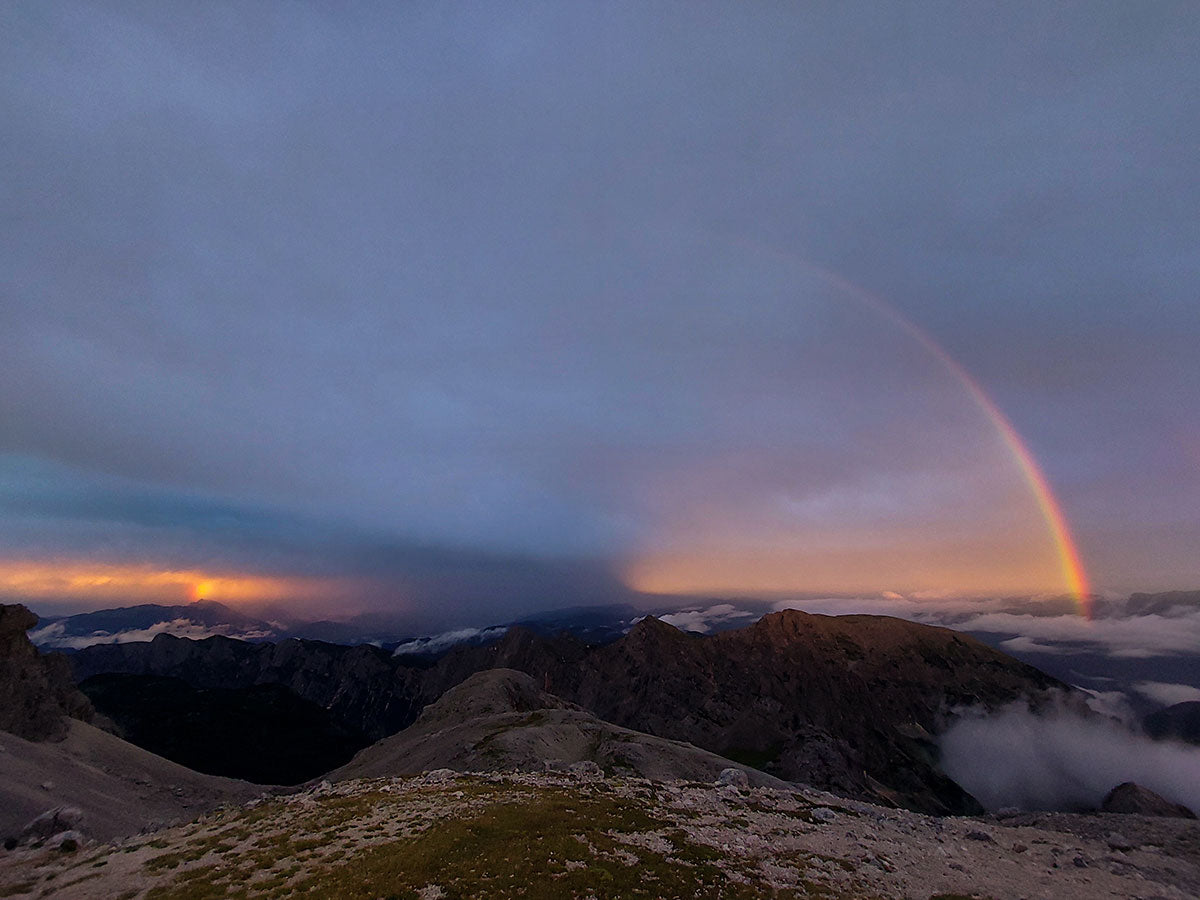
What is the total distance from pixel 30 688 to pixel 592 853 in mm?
210780

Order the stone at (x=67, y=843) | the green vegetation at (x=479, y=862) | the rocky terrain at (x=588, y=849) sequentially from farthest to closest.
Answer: the stone at (x=67, y=843)
the rocky terrain at (x=588, y=849)
the green vegetation at (x=479, y=862)

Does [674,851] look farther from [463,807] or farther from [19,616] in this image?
[19,616]

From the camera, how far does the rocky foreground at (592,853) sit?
3045 centimetres

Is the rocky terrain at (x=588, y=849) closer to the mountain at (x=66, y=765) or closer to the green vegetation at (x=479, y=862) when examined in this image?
the green vegetation at (x=479, y=862)

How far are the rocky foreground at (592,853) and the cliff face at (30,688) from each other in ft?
511

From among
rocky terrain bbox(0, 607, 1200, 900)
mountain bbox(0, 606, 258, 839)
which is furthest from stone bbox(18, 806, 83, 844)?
mountain bbox(0, 606, 258, 839)

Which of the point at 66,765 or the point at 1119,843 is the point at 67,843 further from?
the point at 66,765

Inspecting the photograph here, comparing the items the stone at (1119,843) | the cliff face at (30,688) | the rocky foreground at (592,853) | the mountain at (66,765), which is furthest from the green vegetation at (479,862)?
the cliff face at (30,688)

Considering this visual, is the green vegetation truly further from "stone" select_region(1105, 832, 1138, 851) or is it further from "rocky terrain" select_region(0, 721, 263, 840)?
"rocky terrain" select_region(0, 721, 263, 840)

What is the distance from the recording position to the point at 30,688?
156875 millimetres

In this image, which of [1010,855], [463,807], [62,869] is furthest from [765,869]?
[62,869]

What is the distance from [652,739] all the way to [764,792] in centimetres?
7851

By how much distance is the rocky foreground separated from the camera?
99.9ft

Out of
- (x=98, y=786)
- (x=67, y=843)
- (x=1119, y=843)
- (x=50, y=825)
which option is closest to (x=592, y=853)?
(x=67, y=843)
